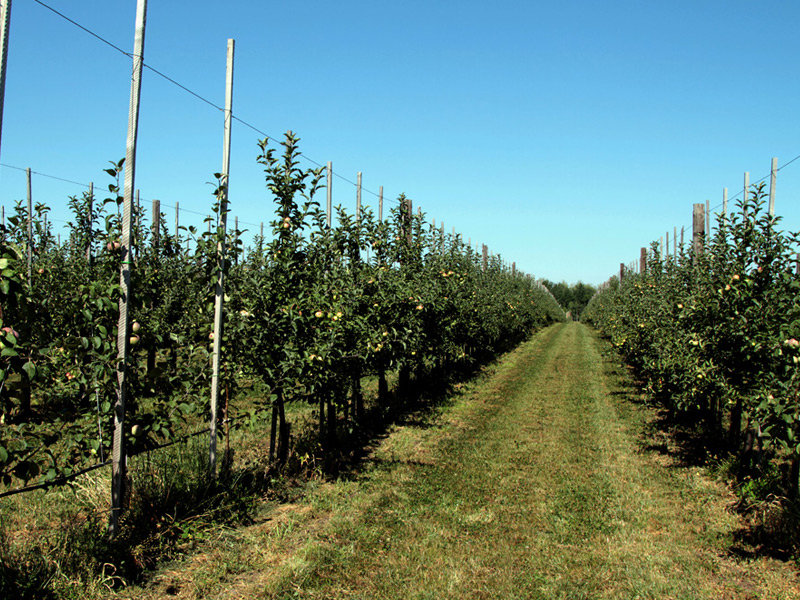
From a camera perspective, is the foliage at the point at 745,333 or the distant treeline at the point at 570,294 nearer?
the foliage at the point at 745,333

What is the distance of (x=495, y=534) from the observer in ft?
16.8

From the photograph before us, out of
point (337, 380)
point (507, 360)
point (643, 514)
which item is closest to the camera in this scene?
point (643, 514)

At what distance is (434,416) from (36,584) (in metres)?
7.49

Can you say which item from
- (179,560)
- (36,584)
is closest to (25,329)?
(36,584)

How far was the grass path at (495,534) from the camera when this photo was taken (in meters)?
4.15

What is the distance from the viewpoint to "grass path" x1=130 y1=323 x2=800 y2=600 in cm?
415

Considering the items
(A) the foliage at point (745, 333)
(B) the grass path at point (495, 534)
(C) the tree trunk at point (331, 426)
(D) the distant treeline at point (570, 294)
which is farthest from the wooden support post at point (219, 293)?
(D) the distant treeline at point (570, 294)

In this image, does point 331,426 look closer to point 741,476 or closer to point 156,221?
point 741,476

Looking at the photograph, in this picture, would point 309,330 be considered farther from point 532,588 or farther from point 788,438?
point 788,438

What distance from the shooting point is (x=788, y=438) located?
403cm

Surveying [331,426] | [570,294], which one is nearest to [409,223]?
[331,426]

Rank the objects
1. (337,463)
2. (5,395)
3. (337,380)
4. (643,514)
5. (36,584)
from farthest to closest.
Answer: (337,463) < (337,380) < (643,514) < (36,584) < (5,395)

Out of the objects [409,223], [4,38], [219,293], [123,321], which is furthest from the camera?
[409,223]

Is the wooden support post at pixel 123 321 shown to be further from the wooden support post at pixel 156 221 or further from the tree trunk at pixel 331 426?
the wooden support post at pixel 156 221
